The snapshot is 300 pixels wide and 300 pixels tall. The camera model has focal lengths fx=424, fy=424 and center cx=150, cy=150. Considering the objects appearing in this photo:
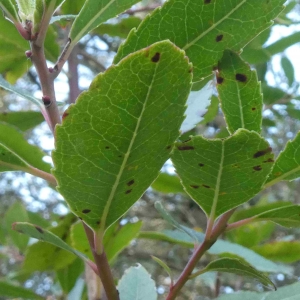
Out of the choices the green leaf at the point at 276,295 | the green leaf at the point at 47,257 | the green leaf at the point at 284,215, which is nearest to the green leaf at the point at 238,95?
the green leaf at the point at 284,215

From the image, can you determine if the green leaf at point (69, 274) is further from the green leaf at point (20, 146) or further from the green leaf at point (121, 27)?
the green leaf at point (121, 27)

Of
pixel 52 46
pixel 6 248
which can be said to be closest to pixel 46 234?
pixel 52 46

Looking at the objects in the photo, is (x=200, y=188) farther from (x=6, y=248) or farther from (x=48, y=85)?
(x=6, y=248)

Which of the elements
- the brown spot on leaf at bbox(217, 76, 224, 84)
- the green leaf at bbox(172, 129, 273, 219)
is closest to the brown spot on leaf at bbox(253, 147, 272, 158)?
the green leaf at bbox(172, 129, 273, 219)

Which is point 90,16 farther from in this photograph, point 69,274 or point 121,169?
point 69,274

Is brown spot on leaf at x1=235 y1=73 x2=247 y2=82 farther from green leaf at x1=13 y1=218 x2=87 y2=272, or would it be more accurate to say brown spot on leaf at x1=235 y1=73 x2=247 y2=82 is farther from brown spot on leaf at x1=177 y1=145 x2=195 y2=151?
green leaf at x1=13 y1=218 x2=87 y2=272
